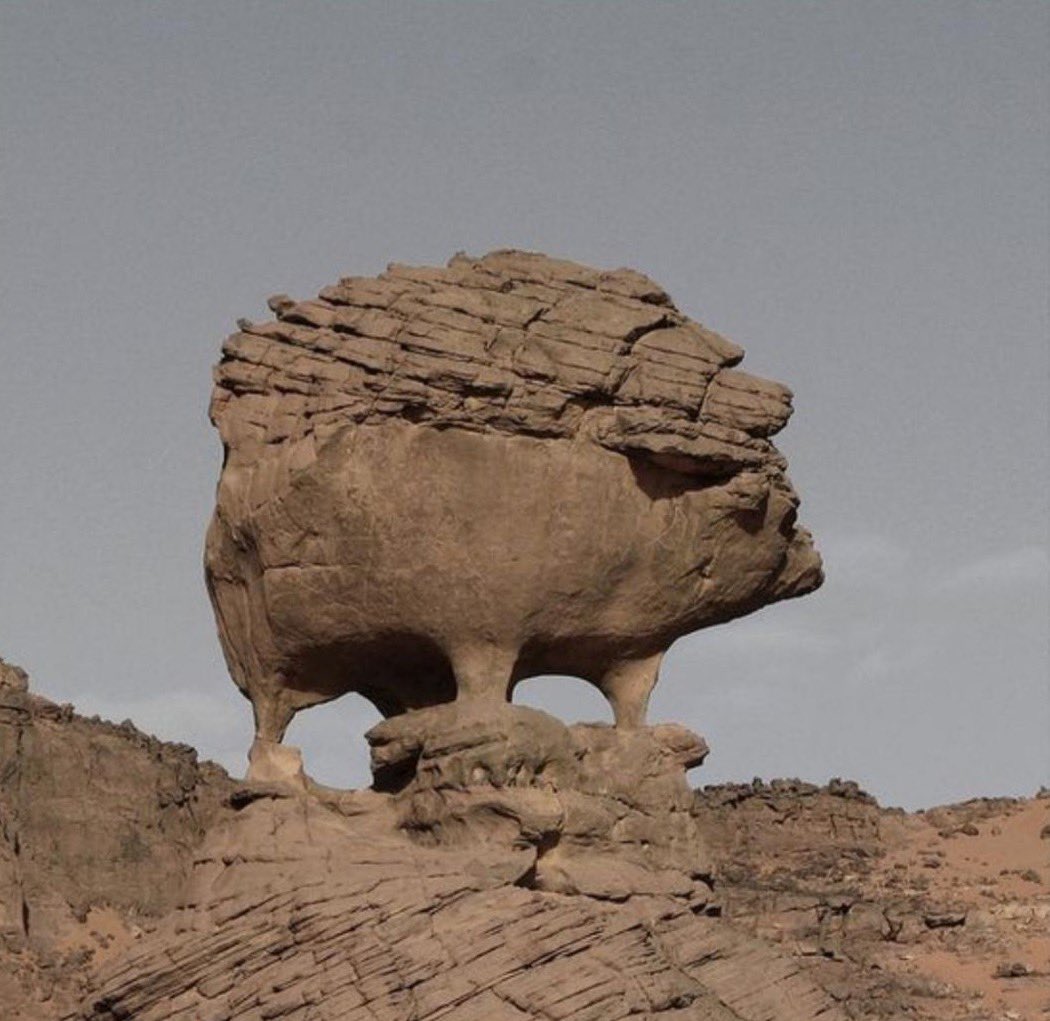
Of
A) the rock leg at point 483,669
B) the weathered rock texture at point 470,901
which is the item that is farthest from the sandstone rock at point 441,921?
the rock leg at point 483,669

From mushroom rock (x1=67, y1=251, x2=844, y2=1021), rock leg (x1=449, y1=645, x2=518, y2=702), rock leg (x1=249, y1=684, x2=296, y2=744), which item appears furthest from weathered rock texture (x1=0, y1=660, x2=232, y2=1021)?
rock leg (x1=449, y1=645, x2=518, y2=702)

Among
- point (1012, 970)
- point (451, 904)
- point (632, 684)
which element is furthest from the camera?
point (1012, 970)

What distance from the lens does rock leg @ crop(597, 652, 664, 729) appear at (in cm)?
2756

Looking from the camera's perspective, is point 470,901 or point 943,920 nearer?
point 470,901

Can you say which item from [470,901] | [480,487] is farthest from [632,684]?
[470,901]

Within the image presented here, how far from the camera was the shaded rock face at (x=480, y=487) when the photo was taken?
2634 cm

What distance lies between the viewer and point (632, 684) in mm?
27578

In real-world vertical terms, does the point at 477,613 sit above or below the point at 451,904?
above

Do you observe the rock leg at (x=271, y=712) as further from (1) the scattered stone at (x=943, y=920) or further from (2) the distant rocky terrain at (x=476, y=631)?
(1) the scattered stone at (x=943, y=920)

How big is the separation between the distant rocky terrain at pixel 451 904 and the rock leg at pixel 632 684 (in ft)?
2.28

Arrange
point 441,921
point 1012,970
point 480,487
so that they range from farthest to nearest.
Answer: point 1012,970, point 480,487, point 441,921

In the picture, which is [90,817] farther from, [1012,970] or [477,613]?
[477,613]

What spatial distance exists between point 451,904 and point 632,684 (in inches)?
153

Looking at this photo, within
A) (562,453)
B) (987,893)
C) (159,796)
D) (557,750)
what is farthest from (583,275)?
(159,796)
